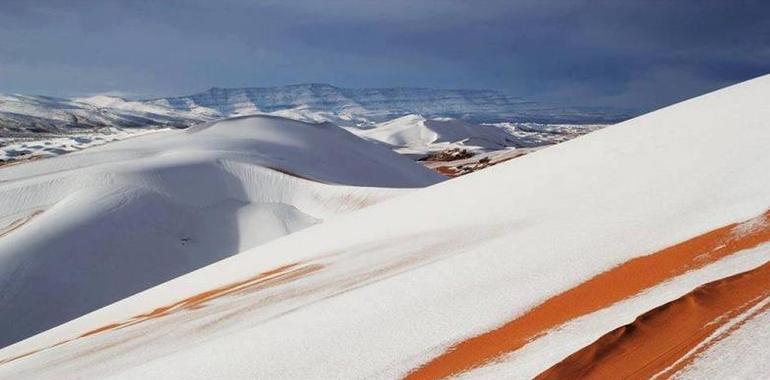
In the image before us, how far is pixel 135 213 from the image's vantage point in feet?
106

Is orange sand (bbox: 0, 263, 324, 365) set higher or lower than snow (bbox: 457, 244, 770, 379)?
lower

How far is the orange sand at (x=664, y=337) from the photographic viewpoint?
4.52m

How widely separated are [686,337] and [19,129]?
557 feet

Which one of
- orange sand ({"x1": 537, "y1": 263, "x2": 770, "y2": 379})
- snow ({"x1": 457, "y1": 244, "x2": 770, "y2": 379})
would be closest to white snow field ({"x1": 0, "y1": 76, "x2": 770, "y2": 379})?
snow ({"x1": 457, "y1": 244, "x2": 770, "y2": 379})

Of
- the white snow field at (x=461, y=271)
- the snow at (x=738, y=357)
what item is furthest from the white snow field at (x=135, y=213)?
the snow at (x=738, y=357)

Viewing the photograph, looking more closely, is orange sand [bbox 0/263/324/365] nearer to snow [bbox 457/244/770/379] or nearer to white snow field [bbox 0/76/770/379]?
white snow field [bbox 0/76/770/379]

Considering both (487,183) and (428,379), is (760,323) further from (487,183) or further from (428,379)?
(487,183)

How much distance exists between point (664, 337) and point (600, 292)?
1.33 metres

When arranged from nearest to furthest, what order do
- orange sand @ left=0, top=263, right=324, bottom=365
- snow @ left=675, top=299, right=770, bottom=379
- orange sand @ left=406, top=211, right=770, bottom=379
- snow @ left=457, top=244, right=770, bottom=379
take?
snow @ left=675, top=299, right=770, bottom=379
snow @ left=457, top=244, right=770, bottom=379
orange sand @ left=406, top=211, right=770, bottom=379
orange sand @ left=0, top=263, right=324, bottom=365

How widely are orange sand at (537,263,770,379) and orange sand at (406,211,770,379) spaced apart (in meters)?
0.67

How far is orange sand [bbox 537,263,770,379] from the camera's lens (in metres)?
4.52

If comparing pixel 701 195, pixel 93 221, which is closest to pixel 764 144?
pixel 701 195

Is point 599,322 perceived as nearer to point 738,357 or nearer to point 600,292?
point 600,292

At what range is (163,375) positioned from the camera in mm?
6297
